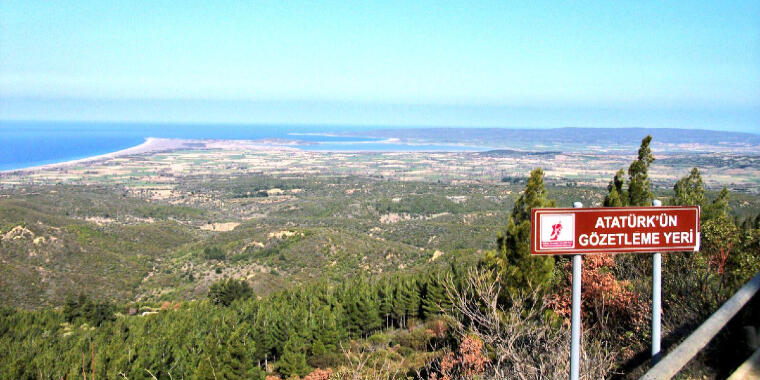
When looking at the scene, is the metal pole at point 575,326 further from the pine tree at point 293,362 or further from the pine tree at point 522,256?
the pine tree at point 293,362

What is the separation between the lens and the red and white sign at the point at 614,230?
343cm

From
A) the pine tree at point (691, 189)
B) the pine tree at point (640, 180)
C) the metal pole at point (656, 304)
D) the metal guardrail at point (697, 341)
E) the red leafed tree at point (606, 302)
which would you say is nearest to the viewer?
the metal guardrail at point (697, 341)

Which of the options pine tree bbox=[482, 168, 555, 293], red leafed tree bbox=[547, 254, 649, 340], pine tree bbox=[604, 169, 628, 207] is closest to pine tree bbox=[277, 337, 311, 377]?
pine tree bbox=[482, 168, 555, 293]

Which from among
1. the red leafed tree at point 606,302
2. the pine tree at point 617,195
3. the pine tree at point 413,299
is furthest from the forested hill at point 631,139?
the red leafed tree at point 606,302

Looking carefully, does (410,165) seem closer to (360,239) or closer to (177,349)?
(360,239)

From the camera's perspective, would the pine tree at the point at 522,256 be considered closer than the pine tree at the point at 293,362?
Yes

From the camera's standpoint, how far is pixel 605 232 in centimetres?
350

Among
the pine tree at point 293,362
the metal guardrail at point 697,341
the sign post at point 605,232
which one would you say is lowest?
the pine tree at point 293,362

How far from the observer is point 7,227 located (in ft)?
133

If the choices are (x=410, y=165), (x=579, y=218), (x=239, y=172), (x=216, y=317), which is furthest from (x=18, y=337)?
(x=410, y=165)

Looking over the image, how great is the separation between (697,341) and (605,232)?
109 centimetres

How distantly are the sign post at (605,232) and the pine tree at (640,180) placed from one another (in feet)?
53.9

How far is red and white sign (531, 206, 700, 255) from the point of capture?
3428 millimetres

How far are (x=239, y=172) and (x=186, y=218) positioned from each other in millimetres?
47700
